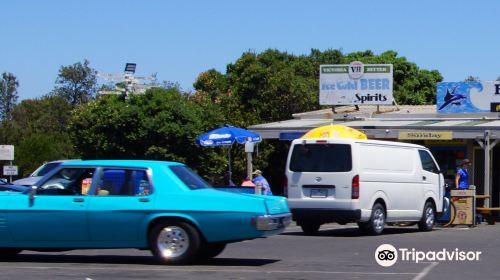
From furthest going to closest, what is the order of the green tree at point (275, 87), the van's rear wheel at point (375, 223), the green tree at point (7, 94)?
the green tree at point (7, 94) < the green tree at point (275, 87) < the van's rear wheel at point (375, 223)

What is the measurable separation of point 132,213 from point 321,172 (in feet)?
23.0

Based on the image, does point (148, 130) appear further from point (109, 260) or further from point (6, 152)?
point (109, 260)

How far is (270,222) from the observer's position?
1251cm

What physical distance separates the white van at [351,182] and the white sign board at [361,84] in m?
10.6

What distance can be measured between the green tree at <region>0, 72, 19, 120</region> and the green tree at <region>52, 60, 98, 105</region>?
8287 millimetres

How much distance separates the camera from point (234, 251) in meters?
15.1

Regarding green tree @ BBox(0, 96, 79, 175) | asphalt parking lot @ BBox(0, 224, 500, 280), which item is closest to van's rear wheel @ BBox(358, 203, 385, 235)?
asphalt parking lot @ BBox(0, 224, 500, 280)

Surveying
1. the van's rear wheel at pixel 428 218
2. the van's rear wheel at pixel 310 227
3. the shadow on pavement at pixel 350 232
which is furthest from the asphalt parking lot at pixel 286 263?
the van's rear wheel at pixel 428 218

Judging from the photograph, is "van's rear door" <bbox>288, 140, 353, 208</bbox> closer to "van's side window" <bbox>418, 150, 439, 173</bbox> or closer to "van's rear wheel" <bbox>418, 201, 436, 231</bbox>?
"van's side window" <bbox>418, 150, 439, 173</bbox>

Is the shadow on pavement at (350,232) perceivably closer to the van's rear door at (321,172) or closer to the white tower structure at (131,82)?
the van's rear door at (321,172)

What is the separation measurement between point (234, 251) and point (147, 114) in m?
23.3

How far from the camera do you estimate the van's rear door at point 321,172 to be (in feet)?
61.3

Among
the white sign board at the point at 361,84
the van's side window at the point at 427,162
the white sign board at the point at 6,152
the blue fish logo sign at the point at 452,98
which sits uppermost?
the white sign board at the point at 361,84

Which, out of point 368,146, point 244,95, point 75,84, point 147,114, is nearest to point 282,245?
point 368,146
